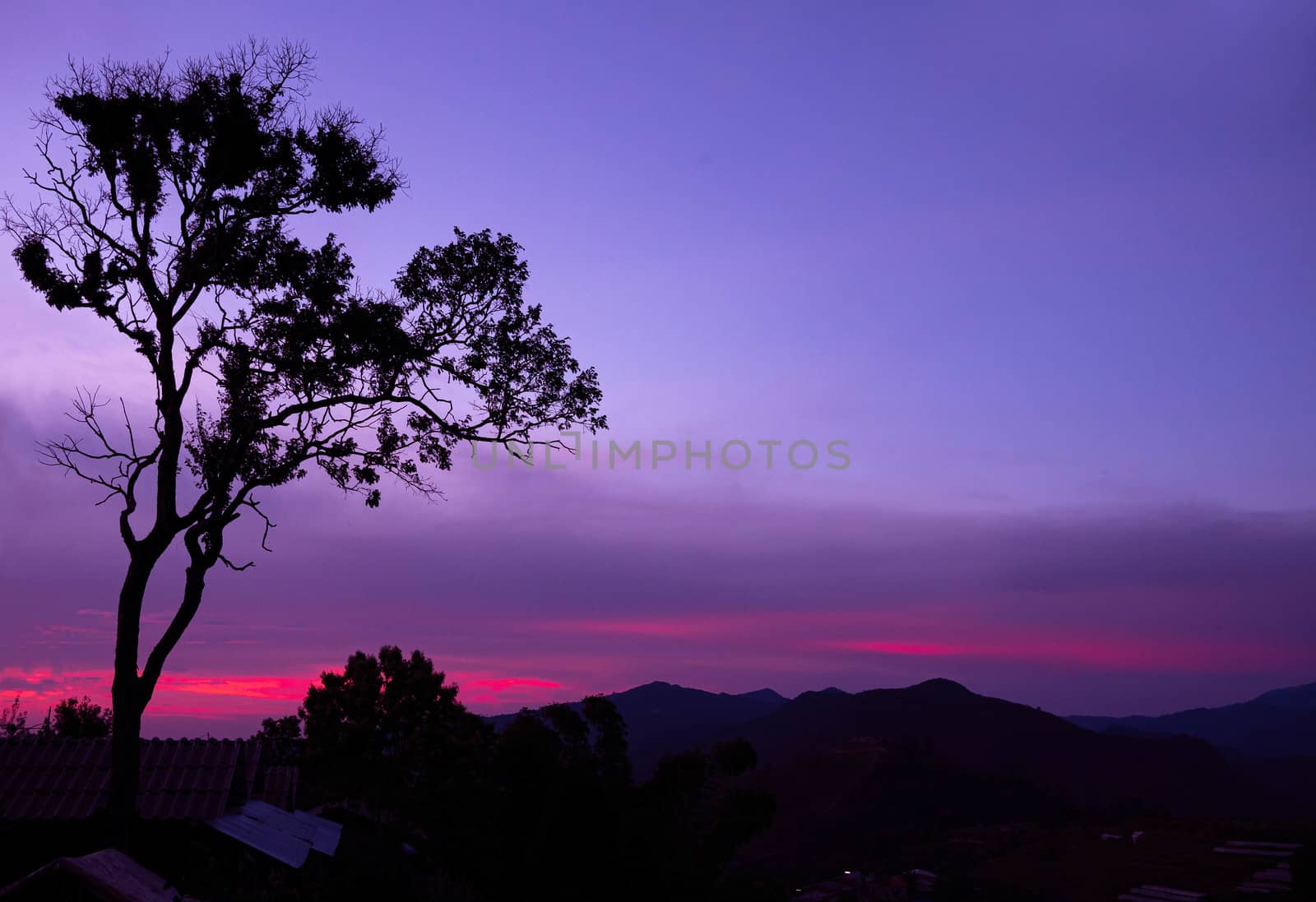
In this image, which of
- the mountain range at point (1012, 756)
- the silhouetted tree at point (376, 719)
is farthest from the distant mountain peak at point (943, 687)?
the silhouetted tree at point (376, 719)

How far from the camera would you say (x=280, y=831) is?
21.7 m

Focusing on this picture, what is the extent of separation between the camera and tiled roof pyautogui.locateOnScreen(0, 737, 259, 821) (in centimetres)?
2022

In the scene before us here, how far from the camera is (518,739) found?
18844mm

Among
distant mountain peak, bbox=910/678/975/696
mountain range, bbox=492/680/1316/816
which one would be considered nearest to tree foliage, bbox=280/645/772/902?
mountain range, bbox=492/680/1316/816

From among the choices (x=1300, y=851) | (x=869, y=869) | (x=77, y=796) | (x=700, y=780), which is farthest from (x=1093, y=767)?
(x=77, y=796)

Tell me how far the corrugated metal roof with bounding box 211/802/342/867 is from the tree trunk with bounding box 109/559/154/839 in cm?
504

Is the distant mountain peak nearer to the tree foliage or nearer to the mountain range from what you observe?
the mountain range

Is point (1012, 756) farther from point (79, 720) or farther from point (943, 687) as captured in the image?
point (79, 720)

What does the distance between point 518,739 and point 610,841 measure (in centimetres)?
268

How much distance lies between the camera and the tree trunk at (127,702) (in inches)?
587

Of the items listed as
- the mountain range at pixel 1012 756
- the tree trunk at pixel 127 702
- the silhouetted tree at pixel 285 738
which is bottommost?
the mountain range at pixel 1012 756

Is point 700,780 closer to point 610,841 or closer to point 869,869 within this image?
point 610,841

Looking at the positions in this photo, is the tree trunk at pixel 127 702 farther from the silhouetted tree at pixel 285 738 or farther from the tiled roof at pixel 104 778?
the silhouetted tree at pixel 285 738

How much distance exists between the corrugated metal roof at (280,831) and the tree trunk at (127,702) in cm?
504
